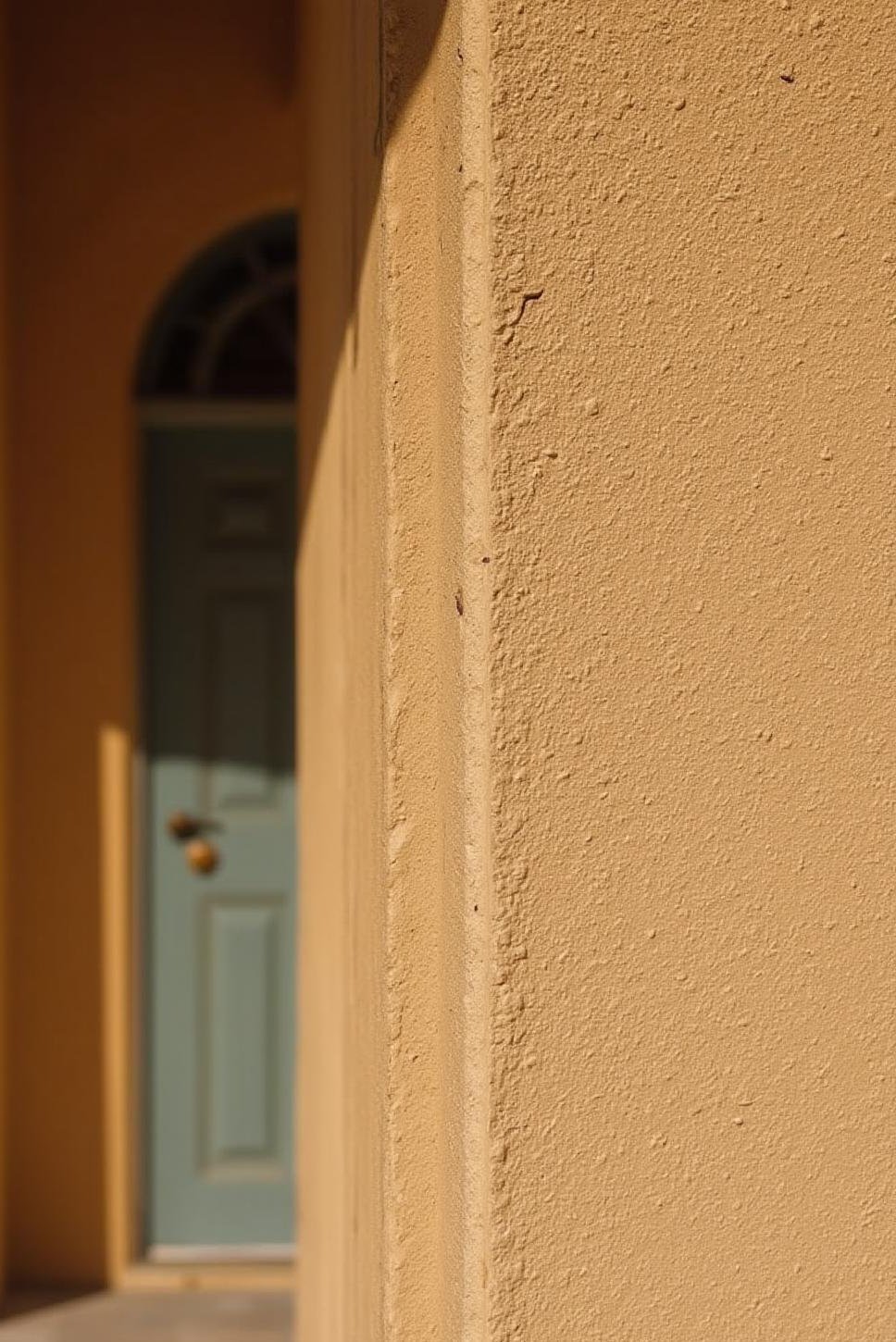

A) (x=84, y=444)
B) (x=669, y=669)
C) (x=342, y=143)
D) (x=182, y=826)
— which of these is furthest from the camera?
(x=182, y=826)

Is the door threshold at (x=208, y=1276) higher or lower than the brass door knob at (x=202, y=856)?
lower

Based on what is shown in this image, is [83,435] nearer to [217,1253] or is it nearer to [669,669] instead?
[217,1253]

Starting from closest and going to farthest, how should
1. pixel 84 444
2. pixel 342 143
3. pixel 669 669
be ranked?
pixel 669 669
pixel 342 143
pixel 84 444

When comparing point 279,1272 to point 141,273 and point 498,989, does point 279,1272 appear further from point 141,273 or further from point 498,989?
point 498,989

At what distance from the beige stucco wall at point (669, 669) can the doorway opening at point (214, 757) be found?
3.82 metres

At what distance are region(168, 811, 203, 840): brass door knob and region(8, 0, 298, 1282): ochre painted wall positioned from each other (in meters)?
0.17

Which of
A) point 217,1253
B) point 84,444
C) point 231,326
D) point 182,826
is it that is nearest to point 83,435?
point 84,444

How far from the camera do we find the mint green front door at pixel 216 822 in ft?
16.6

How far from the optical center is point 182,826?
505cm

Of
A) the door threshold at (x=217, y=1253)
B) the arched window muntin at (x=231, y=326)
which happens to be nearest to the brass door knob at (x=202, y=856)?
the door threshold at (x=217, y=1253)

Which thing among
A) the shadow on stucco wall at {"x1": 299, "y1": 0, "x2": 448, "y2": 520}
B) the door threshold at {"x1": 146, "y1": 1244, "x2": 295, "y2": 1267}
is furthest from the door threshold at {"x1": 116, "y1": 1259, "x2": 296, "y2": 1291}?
the shadow on stucco wall at {"x1": 299, "y1": 0, "x2": 448, "y2": 520}

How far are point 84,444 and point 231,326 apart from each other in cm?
61

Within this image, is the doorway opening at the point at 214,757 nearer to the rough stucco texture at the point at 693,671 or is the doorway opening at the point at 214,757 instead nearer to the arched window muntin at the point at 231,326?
the arched window muntin at the point at 231,326

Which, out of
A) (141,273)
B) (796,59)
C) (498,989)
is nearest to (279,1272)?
(141,273)
